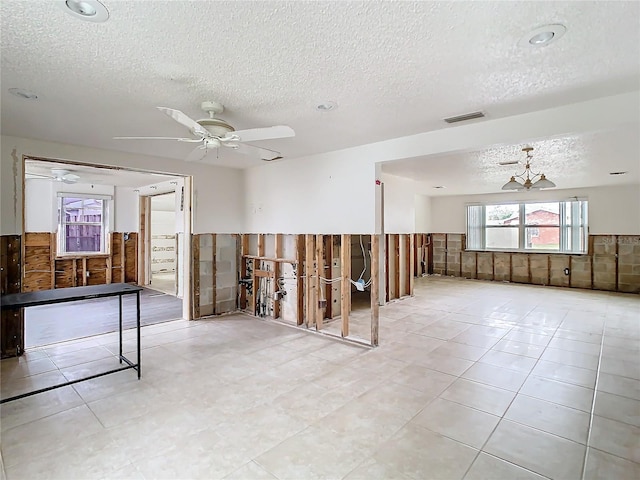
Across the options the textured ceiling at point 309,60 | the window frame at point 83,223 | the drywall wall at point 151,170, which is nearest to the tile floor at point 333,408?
the drywall wall at point 151,170

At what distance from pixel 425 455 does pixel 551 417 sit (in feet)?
4.02

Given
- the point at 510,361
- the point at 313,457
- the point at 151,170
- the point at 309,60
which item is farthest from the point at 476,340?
the point at 151,170

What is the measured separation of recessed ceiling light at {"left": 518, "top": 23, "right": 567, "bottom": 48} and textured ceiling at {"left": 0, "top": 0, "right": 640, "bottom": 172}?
0.14 ft

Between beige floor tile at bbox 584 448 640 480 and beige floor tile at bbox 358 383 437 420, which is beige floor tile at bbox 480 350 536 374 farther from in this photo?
beige floor tile at bbox 584 448 640 480

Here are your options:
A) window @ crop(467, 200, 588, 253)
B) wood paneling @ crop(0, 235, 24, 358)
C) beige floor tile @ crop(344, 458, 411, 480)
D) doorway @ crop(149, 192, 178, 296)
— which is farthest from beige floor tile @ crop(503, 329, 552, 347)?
doorway @ crop(149, 192, 178, 296)

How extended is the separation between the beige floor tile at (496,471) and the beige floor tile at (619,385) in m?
1.73

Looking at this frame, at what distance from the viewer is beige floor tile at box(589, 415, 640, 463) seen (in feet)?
7.18

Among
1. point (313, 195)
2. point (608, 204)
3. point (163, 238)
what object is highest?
point (608, 204)

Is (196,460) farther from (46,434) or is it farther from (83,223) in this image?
(83,223)

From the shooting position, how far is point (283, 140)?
160 inches

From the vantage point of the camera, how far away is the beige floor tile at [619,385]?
299cm

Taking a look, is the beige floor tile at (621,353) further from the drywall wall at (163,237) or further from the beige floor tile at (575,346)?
the drywall wall at (163,237)

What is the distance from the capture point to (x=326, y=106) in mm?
3033

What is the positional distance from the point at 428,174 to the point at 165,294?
21.0ft
